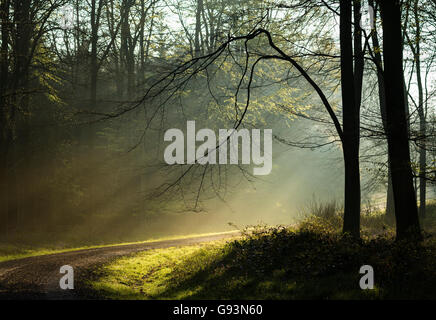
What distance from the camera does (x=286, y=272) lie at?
7.01 meters

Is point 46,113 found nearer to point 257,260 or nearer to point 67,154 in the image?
point 67,154

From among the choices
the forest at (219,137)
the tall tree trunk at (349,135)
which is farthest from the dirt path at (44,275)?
the tall tree trunk at (349,135)

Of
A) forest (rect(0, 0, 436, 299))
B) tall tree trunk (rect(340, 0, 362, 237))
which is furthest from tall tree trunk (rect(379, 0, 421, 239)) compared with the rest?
tall tree trunk (rect(340, 0, 362, 237))

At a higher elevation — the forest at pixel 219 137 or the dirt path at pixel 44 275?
the forest at pixel 219 137

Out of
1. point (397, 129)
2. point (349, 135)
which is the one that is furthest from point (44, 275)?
point (397, 129)

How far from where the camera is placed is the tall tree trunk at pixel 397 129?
7.73m

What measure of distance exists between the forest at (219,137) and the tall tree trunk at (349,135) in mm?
38

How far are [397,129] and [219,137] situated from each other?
15.1 ft

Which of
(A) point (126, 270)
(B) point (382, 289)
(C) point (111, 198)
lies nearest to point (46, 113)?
(C) point (111, 198)

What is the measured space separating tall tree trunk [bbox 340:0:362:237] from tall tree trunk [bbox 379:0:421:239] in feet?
4.94

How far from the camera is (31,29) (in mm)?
17453

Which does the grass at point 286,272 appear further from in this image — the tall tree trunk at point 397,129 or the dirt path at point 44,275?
the tall tree trunk at point 397,129

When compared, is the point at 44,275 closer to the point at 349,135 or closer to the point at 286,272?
the point at 286,272

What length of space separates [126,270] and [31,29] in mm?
13737
